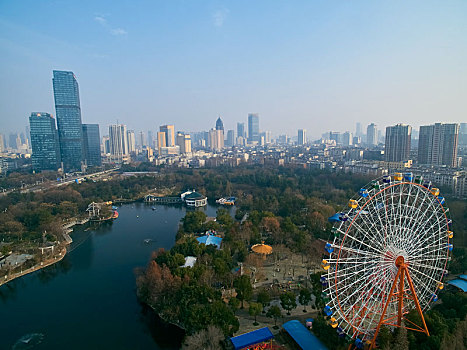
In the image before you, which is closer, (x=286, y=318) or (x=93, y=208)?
(x=286, y=318)

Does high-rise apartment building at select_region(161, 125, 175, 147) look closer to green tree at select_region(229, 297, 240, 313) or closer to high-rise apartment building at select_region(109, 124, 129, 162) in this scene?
high-rise apartment building at select_region(109, 124, 129, 162)

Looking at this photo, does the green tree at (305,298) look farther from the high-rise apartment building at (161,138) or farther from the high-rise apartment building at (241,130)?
the high-rise apartment building at (241,130)

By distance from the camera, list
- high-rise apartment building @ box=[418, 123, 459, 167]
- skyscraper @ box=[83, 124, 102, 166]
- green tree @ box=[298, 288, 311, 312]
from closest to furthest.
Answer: green tree @ box=[298, 288, 311, 312] → high-rise apartment building @ box=[418, 123, 459, 167] → skyscraper @ box=[83, 124, 102, 166]

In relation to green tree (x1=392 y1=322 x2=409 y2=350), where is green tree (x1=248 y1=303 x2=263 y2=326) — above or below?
below

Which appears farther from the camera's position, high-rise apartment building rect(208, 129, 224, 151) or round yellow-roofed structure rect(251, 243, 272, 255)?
high-rise apartment building rect(208, 129, 224, 151)

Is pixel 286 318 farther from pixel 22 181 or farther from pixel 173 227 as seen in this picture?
pixel 22 181

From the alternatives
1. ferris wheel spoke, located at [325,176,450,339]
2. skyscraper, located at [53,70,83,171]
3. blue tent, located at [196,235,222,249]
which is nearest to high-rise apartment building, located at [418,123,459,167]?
blue tent, located at [196,235,222,249]

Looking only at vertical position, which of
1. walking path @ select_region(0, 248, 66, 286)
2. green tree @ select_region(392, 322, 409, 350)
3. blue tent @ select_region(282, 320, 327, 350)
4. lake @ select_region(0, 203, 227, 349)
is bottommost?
lake @ select_region(0, 203, 227, 349)

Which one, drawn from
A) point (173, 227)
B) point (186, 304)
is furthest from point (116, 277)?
point (173, 227)

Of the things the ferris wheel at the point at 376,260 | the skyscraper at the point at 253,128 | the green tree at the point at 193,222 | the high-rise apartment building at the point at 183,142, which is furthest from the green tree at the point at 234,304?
the skyscraper at the point at 253,128
